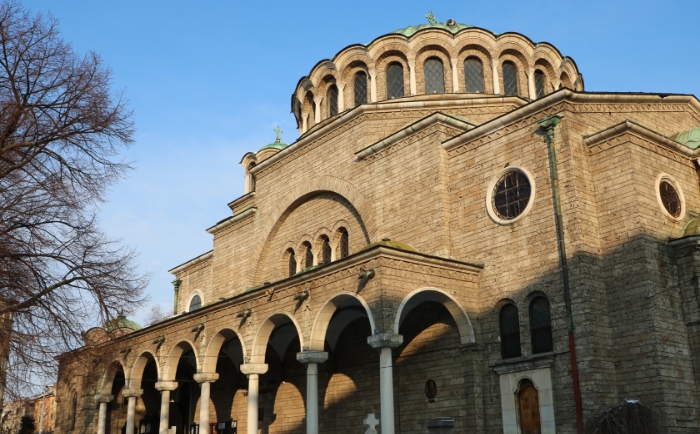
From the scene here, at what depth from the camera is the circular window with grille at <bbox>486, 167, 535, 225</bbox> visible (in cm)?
1861

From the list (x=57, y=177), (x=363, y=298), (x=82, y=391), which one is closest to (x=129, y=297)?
(x=57, y=177)

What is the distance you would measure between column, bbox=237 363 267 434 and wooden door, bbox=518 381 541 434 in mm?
7922

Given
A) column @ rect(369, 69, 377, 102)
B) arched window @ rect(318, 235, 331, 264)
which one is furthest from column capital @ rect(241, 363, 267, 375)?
column @ rect(369, 69, 377, 102)

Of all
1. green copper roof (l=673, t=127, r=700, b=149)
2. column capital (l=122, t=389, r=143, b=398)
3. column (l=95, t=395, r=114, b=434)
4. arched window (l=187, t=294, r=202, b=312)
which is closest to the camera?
green copper roof (l=673, t=127, r=700, b=149)

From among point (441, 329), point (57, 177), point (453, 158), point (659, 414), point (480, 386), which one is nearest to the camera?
point (57, 177)

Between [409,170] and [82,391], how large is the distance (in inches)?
753

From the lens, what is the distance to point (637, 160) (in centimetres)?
1750

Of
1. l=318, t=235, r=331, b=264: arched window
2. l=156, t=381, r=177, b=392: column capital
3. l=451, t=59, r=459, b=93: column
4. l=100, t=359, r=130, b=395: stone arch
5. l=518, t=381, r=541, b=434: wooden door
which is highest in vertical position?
l=451, t=59, r=459, b=93: column

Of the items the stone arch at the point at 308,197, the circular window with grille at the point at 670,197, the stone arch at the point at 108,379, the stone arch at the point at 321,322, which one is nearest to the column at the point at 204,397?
the stone arch at the point at 308,197

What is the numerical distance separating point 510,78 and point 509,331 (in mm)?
12335

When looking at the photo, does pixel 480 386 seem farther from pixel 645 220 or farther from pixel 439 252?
pixel 645 220

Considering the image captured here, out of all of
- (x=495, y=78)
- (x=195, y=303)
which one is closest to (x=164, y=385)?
(x=195, y=303)

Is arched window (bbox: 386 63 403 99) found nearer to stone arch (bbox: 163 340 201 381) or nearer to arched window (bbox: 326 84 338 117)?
arched window (bbox: 326 84 338 117)

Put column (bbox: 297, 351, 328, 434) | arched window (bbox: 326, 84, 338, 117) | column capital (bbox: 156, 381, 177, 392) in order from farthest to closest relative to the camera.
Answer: arched window (bbox: 326, 84, 338, 117), column capital (bbox: 156, 381, 177, 392), column (bbox: 297, 351, 328, 434)
